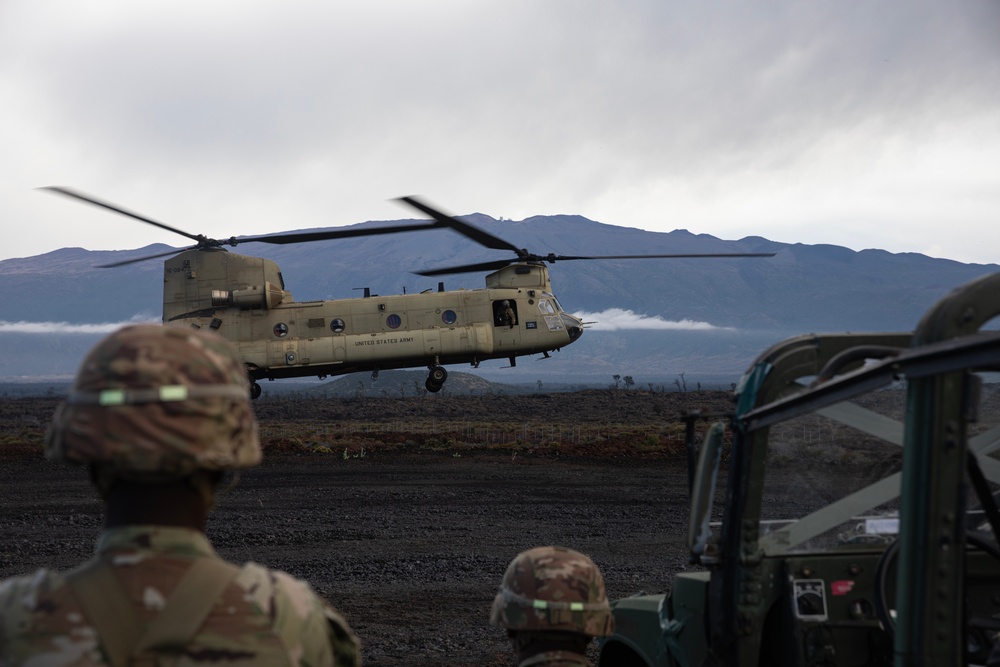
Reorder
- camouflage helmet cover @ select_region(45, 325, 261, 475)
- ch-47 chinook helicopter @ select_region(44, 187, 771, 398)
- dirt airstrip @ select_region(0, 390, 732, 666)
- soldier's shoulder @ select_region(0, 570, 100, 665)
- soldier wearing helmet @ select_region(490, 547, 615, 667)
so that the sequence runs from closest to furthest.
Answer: soldier's shoulder @ select_region(0, 570, 100, 665), camouflage helmet cover @ select_region(45, 325, 261, 475), soldier wearing helmet @ select_region(490, 547, 615, 667), dirt airstrip @ select_region(0, 390, 732, 666), ch-47 chinook helicopter @ select_region(44, 187, 771, 398)

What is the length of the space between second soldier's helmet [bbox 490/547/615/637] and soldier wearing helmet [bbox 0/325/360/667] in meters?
1.62

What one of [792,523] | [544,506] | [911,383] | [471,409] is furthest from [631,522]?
[471,409]

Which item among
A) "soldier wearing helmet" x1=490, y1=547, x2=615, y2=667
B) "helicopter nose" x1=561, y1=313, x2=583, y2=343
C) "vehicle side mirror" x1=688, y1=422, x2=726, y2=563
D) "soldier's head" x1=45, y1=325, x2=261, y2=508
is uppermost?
"helicopter nose" x1=561, y1=313, x2=583, y2=343

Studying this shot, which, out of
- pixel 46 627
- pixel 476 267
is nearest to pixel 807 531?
pixel 46 627

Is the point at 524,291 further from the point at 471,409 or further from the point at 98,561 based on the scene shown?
the point at 471,409

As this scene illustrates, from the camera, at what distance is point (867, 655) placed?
14.0 feet

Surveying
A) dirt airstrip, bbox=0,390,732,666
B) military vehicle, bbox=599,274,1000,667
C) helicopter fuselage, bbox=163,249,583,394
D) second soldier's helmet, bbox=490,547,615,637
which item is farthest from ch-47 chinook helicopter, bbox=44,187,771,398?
second soldier's helmet, bbox=490,547,615,637

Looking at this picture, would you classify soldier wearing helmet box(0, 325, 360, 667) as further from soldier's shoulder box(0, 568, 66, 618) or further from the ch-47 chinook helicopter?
the ch-47 chinook helicopter

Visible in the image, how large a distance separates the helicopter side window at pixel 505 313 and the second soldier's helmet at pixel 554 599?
2439 cm

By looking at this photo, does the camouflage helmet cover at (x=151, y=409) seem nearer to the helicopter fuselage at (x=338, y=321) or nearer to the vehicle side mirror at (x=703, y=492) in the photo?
the vehicle side mirror at (x=703, y=492)

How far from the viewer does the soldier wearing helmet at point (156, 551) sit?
2.01m

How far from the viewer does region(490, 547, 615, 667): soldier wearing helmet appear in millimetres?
3770

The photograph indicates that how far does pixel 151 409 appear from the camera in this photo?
2.13 metres

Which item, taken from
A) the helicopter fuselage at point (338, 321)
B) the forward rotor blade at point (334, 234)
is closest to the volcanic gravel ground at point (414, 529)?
the helicopter fuselage at point (338, 321)
